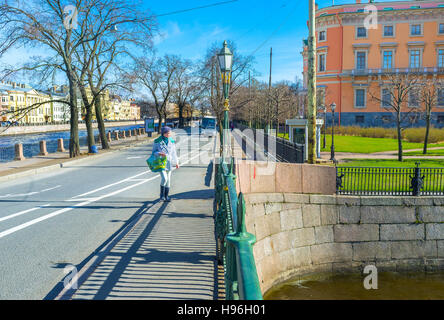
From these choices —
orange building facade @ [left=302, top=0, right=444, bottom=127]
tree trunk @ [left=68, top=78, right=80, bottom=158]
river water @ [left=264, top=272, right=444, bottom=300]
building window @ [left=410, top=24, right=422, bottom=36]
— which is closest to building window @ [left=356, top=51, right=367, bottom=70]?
orange building facade @ [left=302, top=0, right=444, bottom=127]

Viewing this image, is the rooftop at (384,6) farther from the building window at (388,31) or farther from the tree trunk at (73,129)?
the tree trunk at (73,129)

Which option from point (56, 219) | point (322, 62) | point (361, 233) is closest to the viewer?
point (56, 219)

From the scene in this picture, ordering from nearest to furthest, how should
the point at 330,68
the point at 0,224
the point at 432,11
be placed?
the point at 0,224 < the point at 432,11 < the point at 330,68

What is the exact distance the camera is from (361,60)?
1966 inches

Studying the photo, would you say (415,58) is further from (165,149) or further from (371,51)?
(165,149)

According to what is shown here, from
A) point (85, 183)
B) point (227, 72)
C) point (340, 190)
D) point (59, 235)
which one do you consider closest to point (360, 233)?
point (340, 190)

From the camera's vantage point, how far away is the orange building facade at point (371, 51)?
47.7 m

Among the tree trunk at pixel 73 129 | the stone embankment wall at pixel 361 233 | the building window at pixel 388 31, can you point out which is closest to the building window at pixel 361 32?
the building window at pixel 388 31

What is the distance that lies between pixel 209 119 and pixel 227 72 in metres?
45.5

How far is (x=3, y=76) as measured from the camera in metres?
19.8

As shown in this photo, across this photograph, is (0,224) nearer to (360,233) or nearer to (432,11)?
(360,233)

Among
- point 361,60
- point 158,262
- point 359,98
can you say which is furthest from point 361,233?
point 361,60

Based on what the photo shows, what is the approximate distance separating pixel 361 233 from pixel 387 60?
4490 centimetres

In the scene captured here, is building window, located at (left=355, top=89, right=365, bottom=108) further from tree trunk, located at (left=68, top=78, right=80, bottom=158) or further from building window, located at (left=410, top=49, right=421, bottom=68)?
tree trunk, located at (left=68, top=78, right=80, bottom=158)
